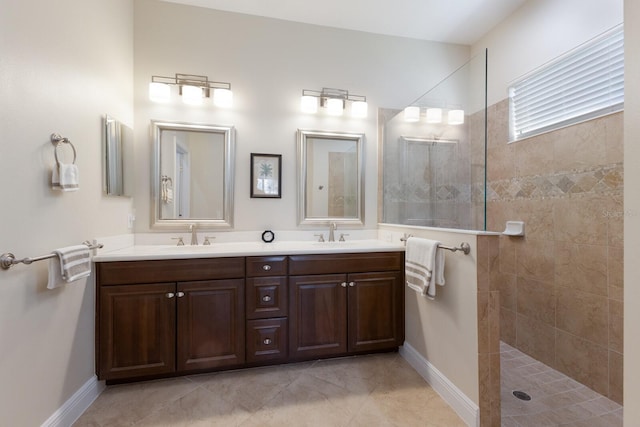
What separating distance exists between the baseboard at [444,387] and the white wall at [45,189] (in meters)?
2.11

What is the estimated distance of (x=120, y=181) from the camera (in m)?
2.07

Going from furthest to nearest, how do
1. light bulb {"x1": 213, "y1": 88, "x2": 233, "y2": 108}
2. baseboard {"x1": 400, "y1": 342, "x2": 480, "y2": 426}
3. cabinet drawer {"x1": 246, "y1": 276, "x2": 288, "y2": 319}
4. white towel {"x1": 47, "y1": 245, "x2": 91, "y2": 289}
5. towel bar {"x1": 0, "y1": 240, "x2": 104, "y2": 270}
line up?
light bulb {"x1": 213, "y1": 88, "x2": 233, "y2": 108}, cabinet drawer {"x1": 246, "y1": 276, "x2": 288, "y2": 319}, baseboard {"x1": 400, "y1": 342, "x2": 480, "y2": 426}, white towel {"x1": 47, "y1": 245, "x2": 91, "y2": 289}, towel bar {"x1": 0, "y1": 240, "x2": 104, "y2": 270}

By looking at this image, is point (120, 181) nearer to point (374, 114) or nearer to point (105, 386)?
point (105, 386)

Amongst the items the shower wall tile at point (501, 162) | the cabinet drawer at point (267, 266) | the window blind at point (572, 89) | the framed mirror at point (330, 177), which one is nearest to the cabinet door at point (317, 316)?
the cabinet drawer at point (267, 266)

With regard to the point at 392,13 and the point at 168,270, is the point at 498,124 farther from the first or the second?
the point at 168,270

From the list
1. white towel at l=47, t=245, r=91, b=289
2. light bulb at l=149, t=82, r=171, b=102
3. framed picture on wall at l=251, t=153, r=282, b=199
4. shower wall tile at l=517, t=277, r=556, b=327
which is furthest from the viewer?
framed picture on wall at l=251, t=153, r=282, b=199

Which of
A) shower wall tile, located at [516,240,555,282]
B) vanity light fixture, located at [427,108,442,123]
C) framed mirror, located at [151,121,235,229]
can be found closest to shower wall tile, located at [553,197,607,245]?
shower wall tile, located at [516,240,555,282]

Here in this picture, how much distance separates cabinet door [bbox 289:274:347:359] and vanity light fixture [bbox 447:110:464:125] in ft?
4.82

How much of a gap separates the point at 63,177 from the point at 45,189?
0.10 meters

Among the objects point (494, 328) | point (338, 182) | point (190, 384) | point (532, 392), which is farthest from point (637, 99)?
point (190, 384)

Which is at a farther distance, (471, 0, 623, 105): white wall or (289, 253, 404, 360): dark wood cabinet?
(289, 253, 404, 360): dark wood cabinet

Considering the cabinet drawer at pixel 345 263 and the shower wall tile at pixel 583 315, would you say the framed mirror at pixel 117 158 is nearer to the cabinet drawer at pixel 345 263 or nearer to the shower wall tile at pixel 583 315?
the cabinet drawer at pixel 345 263

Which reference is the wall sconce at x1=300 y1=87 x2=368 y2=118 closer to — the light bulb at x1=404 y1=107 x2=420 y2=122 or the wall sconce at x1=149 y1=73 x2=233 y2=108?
the light bulb at x1=404 y1=107 x2=420 y2=122

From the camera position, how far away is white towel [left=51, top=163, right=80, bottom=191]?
141 centimetres
